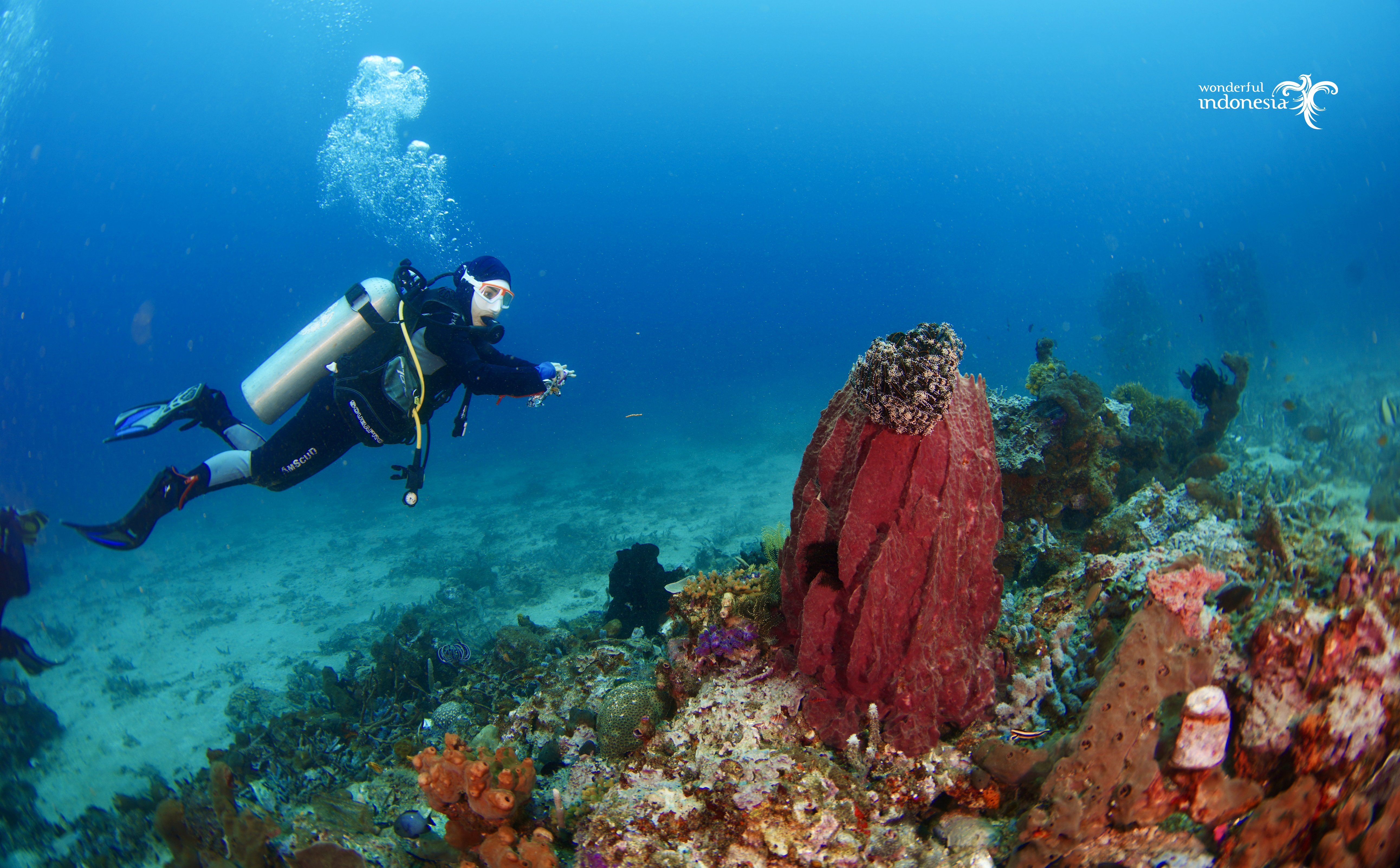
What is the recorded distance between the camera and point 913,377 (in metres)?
2.82

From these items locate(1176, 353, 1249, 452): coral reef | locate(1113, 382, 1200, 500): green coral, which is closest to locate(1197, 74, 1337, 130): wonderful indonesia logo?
locate(1176, 353, 1249, 452): coral reef

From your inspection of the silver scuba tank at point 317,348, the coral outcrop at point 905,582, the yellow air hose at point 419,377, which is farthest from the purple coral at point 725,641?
the silver scuba tank at point 317,348

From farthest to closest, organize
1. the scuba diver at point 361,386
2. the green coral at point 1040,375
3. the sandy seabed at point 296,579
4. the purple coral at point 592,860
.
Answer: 1. the sandy seabed at point 296,579
2. the green coral at point 1040,375
3. the scuba diver at point 361,386
4. the purple coral at point 592,860

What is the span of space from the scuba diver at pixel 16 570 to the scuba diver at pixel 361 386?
552cm

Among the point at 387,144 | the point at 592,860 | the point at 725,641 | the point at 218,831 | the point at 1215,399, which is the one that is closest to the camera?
the point at 592,860

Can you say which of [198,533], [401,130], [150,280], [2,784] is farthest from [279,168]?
[2,784]

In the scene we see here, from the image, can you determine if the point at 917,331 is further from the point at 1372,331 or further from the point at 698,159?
the point at 698,159

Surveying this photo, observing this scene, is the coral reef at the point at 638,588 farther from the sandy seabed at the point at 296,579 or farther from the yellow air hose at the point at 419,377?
the sandy seabed at the point at 296,579

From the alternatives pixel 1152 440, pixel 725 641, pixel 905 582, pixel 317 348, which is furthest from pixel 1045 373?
pixel 317 348

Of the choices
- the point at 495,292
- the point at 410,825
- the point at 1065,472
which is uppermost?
the point at 495,292

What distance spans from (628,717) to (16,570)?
44.8 ft

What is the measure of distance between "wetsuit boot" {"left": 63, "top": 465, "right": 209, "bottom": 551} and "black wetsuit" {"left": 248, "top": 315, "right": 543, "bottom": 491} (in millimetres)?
591

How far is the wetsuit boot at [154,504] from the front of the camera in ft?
22.3

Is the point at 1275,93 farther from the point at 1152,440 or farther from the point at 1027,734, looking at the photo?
the point at 1027,734
